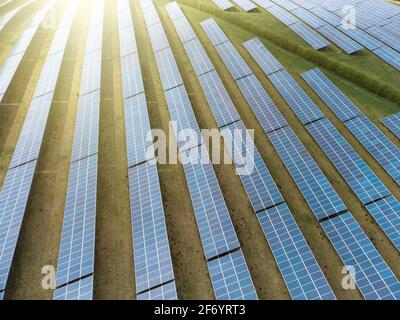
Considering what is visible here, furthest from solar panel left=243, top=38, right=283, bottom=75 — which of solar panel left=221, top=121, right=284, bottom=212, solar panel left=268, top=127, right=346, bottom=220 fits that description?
solar panel left=268, top=127, right=346, bottom=220

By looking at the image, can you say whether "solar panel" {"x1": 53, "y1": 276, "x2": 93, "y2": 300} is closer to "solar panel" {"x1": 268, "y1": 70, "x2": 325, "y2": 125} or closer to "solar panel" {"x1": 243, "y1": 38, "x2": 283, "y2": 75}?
"solar panel" {"x1": 268, "y1": 70, "x2": 325, "y2": 125}

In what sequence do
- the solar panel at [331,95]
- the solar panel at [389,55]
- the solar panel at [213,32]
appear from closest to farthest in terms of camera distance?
the solar panel at [331,95], the solar panel at [389,55], the solar panel at [213,32]

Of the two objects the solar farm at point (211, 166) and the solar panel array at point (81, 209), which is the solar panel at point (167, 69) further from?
the solar panel array at point (81, 209)

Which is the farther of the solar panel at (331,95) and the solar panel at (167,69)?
the solar panel at (167,69)

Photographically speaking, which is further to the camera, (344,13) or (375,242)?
(344,13)

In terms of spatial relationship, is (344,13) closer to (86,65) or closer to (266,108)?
(266,108)

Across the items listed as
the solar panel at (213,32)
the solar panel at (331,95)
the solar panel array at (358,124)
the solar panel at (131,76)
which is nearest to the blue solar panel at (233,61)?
the solar panel at (213,32)
